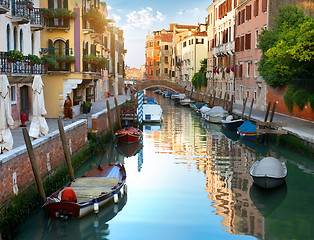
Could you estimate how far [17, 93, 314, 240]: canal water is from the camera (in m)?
10.0

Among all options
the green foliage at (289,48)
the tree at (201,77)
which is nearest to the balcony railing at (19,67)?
the green foliage at (289,48)

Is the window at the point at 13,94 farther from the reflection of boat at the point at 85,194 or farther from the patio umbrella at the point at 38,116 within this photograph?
the reflection of boat at the point at 85,194

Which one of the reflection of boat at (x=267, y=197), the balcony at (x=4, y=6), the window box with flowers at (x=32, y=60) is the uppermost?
the balcony at (x=4, y=6)

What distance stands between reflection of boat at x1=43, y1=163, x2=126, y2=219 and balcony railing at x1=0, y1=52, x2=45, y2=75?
5692 millimetres

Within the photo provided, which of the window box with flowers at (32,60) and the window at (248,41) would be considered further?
the window at (248,41)

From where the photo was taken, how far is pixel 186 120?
114 feet

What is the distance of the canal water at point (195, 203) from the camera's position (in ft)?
32.9

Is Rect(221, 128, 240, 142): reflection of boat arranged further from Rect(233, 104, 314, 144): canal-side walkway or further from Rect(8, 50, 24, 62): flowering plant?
Rect(8, 50, 24, 62): flowering plant

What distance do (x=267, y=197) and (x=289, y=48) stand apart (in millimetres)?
10309

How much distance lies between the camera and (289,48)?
21.0 m

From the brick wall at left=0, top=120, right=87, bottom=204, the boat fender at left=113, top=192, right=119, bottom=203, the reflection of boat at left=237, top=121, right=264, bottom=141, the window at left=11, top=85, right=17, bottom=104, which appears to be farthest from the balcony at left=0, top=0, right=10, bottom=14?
the reflection of boat at left=237, top=121, right=264, bottom=141

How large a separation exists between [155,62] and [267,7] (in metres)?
67.1

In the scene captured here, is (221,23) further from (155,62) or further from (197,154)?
(155,62)

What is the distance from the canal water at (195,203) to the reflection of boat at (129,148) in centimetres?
9
